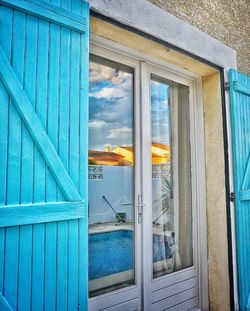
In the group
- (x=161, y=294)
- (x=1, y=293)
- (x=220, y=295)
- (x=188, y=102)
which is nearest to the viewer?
(x=1, y=293)

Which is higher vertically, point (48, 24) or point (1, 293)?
point (48, 24)

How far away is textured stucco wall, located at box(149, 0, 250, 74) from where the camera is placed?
2.60m

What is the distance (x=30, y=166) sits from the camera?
4.94 ft

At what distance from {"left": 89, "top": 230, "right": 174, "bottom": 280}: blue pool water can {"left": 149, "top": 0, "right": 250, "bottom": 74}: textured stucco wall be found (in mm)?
2027

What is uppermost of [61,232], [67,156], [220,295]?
[67,156]

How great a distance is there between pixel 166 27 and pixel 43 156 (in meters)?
1.62

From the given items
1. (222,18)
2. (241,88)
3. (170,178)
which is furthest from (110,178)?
(222,18)

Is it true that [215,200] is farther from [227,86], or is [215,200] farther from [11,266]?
[11,266]

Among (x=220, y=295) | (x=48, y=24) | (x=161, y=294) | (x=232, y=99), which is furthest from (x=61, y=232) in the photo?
(x=232, y=99)

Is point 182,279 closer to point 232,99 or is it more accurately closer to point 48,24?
point 232,99

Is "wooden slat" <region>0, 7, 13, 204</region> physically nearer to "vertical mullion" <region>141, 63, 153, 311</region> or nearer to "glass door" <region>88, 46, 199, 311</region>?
"glass door" <region>88, 46, 199, 311</region>

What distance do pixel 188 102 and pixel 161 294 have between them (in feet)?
6.55

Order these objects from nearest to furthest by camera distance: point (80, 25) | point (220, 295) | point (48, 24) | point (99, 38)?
point (48, 24) → point (80, 25) → point (99, 38) → point (220, 295)

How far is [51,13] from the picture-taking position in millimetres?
1648
